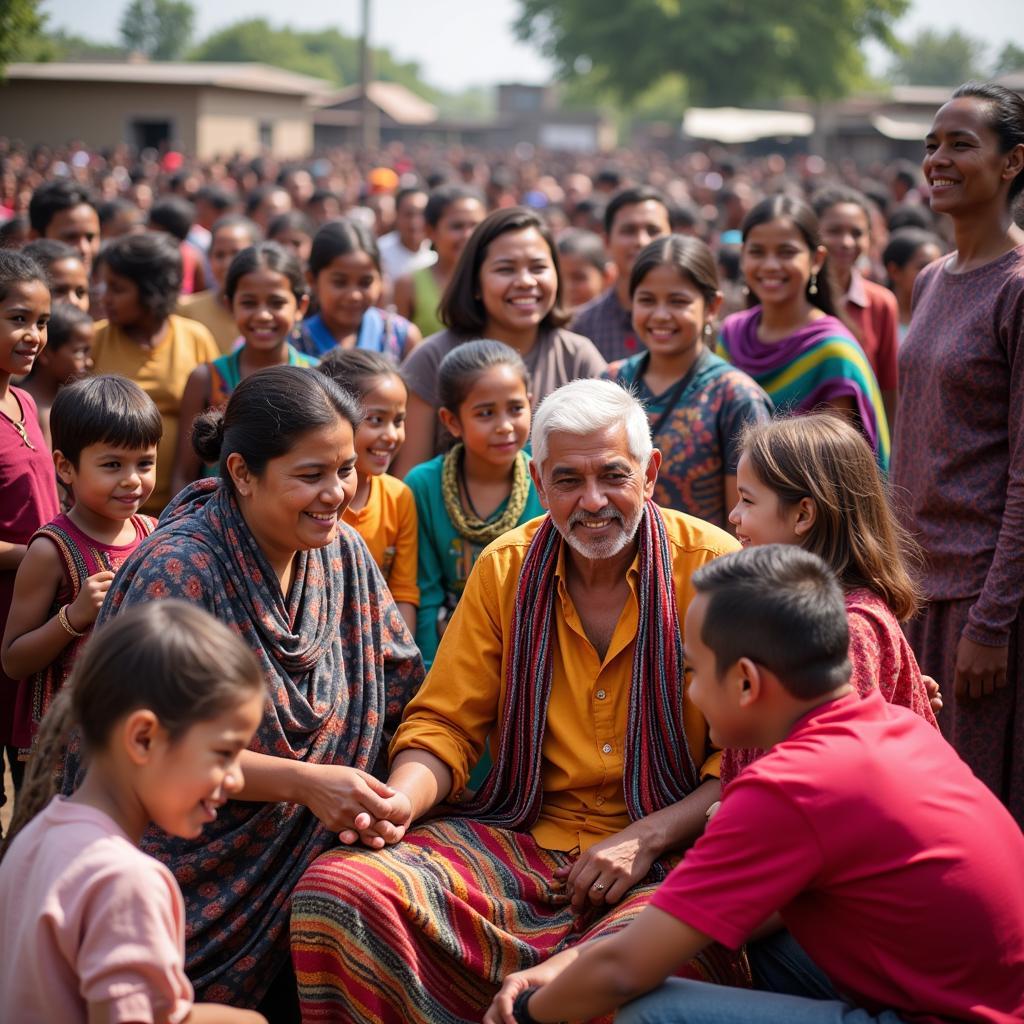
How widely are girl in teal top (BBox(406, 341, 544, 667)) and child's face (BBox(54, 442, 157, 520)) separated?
3.39 feet

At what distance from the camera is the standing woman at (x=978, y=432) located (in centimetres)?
373

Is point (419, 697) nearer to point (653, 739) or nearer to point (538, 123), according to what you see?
point (653, 739)

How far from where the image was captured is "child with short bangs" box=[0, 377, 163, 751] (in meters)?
3.75

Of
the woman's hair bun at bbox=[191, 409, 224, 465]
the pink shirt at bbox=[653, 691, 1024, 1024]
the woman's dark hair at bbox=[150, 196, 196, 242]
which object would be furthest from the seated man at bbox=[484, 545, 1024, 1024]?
the woman's dark hair at bbox=[150, 196, 196, 242]

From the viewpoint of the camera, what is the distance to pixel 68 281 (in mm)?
5652

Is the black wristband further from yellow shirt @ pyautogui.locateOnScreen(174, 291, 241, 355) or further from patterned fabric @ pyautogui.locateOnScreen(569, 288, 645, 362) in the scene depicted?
yellow shirt @ pyautogui.locateOnScreen(174, 291, 241, 355)

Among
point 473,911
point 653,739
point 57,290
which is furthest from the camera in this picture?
point 57,290

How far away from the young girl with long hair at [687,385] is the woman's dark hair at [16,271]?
7.15 ft

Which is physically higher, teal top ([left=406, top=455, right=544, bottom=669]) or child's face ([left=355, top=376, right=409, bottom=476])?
child's face ([left=355, top=376, right=409, bottom=476])

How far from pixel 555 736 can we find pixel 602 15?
185 ft

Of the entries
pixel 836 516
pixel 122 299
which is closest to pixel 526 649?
pixel 836 516

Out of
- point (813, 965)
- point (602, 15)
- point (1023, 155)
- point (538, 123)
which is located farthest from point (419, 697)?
point (538, 123)

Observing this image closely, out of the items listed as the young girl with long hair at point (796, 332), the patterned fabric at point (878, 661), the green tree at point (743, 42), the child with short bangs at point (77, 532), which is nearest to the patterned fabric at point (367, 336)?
the young girl with long hair at point (796, 332)

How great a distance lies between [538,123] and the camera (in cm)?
6831
